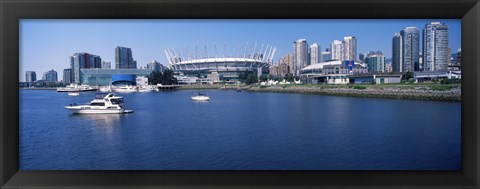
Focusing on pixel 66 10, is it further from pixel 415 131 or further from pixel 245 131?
pixel 415 131

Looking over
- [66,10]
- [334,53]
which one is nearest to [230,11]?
[66,10]

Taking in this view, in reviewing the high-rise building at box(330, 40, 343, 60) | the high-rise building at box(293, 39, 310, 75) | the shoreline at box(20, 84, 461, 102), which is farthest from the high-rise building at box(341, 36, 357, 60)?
the shoreline at box(20, 84, 461, 102)

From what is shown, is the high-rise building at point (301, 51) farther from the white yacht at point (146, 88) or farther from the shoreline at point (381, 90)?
the white yacht at point (146, 88)

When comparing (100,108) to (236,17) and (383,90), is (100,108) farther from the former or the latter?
(383,90)

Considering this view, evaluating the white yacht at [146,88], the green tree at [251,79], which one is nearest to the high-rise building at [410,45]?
the white yacht at [146,88]

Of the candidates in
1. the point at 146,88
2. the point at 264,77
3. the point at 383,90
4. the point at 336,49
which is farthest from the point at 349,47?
the point at 264,77

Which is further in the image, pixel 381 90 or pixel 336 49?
pixel 381 90

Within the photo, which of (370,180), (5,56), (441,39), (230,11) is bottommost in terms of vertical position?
(370,180)
